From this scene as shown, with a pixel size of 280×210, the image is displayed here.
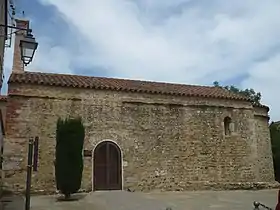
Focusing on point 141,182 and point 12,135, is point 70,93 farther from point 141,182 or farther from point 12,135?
point 141,182

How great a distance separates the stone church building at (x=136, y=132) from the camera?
1523 cm

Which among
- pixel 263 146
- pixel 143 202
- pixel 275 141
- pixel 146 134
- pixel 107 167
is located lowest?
pixel 143 202

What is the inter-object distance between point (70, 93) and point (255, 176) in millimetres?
10180

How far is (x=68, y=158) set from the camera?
527 inches

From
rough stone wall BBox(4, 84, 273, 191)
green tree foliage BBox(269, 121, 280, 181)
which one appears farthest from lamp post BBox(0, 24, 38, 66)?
green tree foliage BBox(269, 121, 280, 181)

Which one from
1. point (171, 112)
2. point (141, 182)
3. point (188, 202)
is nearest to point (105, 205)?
point (188, 202)

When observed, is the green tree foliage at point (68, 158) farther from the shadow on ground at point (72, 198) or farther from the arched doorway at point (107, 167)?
the arched doorway at point (107, 167)

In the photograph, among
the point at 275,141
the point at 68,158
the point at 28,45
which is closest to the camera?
the point at 28,45

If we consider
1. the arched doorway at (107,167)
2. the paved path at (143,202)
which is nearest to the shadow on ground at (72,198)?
the paved path at (143,202)

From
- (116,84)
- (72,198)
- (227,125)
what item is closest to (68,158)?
(72,198)

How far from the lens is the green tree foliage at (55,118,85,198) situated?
43.5ft

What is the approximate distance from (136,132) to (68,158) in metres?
4.18

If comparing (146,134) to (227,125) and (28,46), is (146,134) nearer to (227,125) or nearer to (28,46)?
(227,125)

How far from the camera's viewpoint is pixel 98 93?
1645cm
